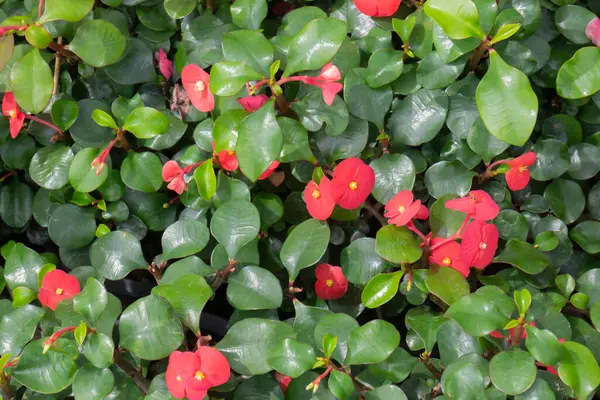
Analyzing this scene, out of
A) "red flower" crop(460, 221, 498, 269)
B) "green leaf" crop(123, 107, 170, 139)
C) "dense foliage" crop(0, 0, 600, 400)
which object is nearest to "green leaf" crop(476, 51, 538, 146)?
"dense foliage" crop(0, 0, 600, 400)

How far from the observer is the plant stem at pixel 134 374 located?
773 millimetres

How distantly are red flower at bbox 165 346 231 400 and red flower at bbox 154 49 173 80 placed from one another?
51 cm

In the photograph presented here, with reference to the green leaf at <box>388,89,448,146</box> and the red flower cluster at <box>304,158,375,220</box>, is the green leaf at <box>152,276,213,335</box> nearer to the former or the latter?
the red flower cluster at <box>304,158,375,220</box>

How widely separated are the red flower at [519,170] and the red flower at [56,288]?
0.66 m

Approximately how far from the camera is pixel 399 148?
0.93 meters

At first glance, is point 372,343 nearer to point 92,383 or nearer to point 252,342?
point 252,342

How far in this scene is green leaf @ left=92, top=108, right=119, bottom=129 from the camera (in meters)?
0.90

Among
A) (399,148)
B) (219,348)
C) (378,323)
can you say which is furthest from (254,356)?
(399,148)

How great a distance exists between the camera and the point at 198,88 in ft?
2.81

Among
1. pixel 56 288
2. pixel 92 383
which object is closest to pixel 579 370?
pixel 92 383

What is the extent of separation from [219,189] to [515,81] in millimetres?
457

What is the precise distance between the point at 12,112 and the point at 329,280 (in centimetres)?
56

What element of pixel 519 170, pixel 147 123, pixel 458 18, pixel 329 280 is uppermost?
pixel 458 18

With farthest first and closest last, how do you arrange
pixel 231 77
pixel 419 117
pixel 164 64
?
1. pixel 164 64
2. pixel 419 117
3. pixel 231 77
